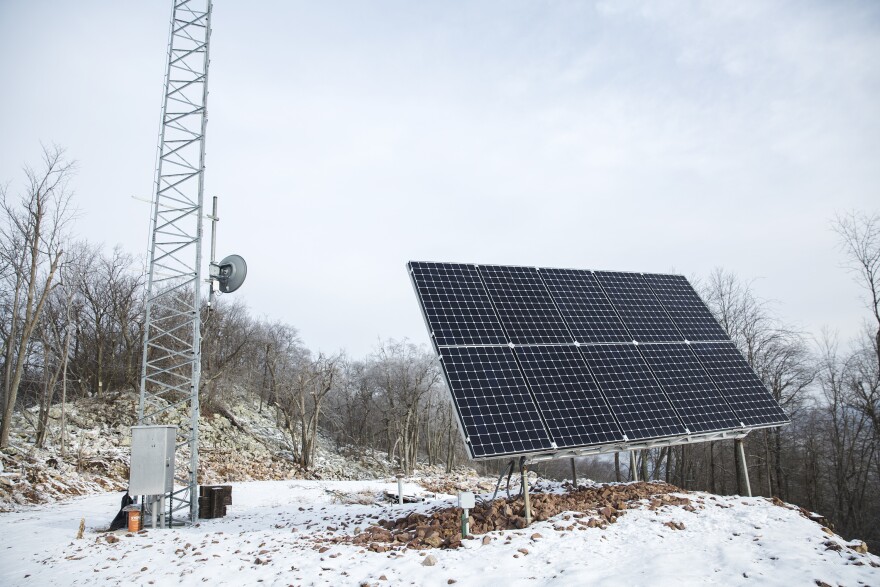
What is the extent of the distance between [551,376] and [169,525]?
1114 centimetres

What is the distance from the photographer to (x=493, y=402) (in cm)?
1141

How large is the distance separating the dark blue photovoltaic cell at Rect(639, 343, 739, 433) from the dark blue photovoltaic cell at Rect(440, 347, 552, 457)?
461cm

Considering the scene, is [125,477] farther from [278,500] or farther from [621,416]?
[621,416]

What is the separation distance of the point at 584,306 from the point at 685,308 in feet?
→ 14.5

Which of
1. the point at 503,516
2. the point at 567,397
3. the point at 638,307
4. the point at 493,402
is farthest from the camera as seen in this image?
the point at 638,307

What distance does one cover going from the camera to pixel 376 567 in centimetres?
928

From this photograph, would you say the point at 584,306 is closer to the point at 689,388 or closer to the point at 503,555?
the point at 689,388

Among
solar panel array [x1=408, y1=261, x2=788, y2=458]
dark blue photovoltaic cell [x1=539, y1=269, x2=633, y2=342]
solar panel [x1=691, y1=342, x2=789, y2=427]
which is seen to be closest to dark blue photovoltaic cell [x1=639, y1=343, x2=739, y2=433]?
solar panel array [x1=408, y1=261, x2=788, y2=458]

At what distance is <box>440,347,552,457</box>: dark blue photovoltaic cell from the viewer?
10.7m

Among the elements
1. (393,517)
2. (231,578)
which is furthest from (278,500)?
(231,578)

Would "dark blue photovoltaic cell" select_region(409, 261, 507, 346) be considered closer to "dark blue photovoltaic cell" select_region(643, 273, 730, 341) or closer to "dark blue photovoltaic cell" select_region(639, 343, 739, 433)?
"dark blue photovoltaic cell" select_region(639, 343, 739, 433)

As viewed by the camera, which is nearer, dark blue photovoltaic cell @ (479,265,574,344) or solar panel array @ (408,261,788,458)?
solar panel array @ (408,261,788,458)

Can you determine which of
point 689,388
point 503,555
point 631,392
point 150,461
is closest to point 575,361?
point 631,392

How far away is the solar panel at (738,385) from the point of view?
1463 cm
